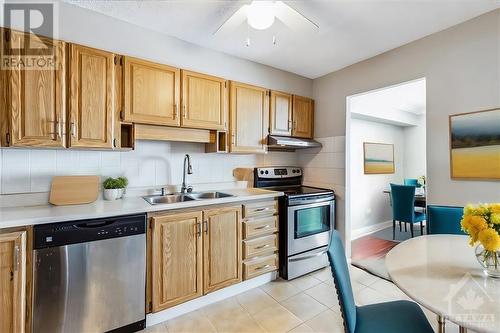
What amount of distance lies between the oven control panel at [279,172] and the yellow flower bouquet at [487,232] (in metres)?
2.15

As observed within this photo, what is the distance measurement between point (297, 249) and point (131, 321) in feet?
5.55

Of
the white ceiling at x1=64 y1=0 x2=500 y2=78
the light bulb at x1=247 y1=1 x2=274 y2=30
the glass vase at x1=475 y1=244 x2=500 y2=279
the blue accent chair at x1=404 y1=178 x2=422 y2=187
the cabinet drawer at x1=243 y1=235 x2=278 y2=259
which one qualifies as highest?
the white ceiling at x1=64 y1=0 x2=500 y2=78

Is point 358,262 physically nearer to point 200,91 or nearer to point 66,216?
point 200,91

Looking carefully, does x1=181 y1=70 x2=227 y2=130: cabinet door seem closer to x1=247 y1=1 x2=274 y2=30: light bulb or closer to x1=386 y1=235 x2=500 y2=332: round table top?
x1=247 y1=1 x2=274 y2=30: light bulb

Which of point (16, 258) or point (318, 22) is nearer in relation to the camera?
point (16, 258)

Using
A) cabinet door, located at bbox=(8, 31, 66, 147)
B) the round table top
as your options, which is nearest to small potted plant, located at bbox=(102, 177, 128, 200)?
cabinet door, located at bbox=(8, 31, 66, 147)

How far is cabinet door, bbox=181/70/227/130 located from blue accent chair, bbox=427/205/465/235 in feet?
6.78

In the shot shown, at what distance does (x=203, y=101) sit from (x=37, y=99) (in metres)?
1.30

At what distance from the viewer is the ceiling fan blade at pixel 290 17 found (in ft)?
5.70

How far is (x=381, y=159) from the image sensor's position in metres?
4.88

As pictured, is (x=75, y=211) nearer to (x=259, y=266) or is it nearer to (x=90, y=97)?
(x=90, y=97)

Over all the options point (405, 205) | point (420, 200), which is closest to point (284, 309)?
point (405, 205)

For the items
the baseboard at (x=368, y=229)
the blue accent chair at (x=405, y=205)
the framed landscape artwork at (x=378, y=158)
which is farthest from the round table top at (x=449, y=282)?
the framed landscape artwork at (x=378, y=158)

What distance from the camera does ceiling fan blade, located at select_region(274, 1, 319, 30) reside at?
1.74m
